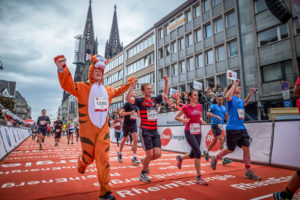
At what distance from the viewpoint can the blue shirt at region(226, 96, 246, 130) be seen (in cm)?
495

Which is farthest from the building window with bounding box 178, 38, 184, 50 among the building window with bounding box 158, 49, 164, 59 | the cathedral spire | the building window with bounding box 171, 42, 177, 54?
the cathedral spire

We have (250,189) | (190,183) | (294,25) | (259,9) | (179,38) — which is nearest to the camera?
Result: (250,189)

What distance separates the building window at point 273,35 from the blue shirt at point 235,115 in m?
17.0

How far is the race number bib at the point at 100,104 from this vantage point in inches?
135

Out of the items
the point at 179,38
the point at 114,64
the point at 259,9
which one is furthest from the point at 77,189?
the point at 114,64

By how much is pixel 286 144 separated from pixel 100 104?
5.23 metres

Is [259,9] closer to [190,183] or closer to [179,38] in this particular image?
[179,38]

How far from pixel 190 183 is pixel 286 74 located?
18011 mm

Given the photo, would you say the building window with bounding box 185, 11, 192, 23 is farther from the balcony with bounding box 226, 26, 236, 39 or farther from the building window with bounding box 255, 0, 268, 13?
the building window with bounding box 255, 0, 268, 13

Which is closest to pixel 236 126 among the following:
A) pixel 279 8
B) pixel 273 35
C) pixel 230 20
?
pixel 279 8

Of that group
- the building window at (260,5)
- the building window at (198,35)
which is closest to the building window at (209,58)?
the building window at (198,35)

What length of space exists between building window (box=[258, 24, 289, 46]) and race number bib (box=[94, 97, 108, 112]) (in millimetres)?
19852

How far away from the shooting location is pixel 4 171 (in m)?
5.40

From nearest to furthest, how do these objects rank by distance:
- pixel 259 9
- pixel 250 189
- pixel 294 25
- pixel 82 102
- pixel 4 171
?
pixel 82 102
pixel 250 189
pixel 4 171
pixel 294 25
pixel 259 9
